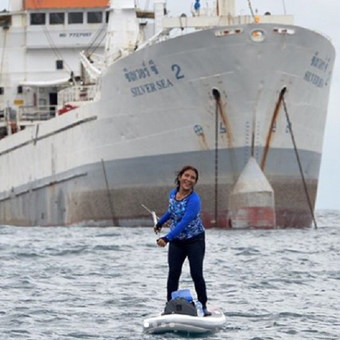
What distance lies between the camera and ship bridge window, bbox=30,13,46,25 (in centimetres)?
5191

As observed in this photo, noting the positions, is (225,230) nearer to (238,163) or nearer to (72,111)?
(238,163)

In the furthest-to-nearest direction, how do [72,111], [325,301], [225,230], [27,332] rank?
[72,111]
[225,230]
[325,301]
[27,332]

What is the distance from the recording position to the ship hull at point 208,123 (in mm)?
36031

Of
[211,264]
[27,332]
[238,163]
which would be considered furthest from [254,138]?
[27,332]

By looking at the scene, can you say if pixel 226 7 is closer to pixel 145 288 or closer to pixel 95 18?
pixel 95 18

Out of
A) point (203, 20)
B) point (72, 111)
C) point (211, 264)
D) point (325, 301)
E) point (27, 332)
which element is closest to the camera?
point (27, 332)

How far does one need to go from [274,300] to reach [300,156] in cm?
2116

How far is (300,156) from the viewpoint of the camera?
38.3 meters

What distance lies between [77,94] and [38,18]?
7159 millimetres

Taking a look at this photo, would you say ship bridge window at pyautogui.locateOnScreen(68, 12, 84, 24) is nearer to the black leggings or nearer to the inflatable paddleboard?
the black leggings

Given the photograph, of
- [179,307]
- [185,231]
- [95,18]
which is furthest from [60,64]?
[179,307]

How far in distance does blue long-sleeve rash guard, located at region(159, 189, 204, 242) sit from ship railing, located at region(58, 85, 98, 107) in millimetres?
27999

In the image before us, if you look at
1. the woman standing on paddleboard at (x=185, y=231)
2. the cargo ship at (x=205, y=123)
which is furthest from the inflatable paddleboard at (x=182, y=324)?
the cargo ship at (x=205, y=123)

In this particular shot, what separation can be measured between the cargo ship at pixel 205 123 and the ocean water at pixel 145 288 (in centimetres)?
653
